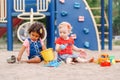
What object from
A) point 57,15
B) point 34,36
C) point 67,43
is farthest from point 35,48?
point 57,15

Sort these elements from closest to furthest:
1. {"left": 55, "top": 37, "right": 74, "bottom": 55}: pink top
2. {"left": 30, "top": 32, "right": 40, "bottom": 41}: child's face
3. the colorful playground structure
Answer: {"left": 30, "top": 32, "right": 40, "bottom": 41}: child's face, {"left": 55, "top": 37, "right": 74, "bottom": 55}: pink top, the colorful playground structure

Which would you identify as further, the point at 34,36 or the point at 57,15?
the point at 57,15

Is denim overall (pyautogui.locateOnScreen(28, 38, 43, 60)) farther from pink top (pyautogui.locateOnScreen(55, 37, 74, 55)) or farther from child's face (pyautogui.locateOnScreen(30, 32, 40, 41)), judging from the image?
pink top (pyautogui.locateOnScreen(55, 37, 74, 55))

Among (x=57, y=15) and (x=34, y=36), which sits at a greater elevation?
(x=57, y=15)

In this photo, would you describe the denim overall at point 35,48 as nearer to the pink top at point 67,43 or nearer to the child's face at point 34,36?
the child's face at point 34,36

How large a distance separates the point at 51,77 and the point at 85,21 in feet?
15.9

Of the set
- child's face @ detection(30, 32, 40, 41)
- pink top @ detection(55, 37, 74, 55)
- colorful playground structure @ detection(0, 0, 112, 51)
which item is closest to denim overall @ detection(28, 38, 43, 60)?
child's face @ detection(30, 32, 40, 41)

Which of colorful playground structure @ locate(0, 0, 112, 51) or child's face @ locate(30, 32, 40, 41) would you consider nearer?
child's face @ locate(30, 32, 40, 41)

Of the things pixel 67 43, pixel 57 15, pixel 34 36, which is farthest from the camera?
pixel 57 15

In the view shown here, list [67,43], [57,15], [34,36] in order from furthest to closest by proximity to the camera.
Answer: [57,15]
[67,43]
[34,36]

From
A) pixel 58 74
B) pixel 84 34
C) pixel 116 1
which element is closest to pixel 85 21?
pixel 84 34

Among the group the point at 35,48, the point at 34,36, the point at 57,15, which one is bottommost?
the point at 35,48

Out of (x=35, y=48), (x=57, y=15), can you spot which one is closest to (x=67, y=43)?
(x=35, y=48)

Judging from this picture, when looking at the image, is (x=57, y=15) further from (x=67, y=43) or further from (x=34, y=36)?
(x=34, y=36)
